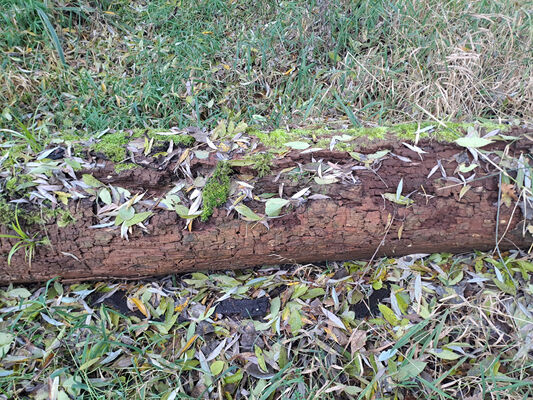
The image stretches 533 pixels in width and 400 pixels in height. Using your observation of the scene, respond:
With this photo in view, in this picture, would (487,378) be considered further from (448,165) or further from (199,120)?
(199,120)

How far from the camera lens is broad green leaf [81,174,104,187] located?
180 centimetres

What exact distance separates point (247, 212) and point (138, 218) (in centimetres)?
49

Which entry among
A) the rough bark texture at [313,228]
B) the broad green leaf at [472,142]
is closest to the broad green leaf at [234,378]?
the rough bark texture at [313,228]

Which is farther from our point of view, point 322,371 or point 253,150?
point 253,150

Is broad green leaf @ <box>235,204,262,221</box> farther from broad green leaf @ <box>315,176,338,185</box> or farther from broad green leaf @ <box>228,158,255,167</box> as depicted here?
broad green leaf @ <box>315,176,338,185</box>

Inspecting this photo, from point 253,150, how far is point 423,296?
1.05 m

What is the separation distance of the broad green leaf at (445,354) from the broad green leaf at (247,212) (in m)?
0.92

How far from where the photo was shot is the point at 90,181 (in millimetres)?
1799

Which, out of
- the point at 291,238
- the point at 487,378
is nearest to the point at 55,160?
the point at 291,238

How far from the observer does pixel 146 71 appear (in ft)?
9.29

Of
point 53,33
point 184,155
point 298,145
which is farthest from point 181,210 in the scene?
point 53,33

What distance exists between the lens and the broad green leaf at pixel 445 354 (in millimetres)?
1609

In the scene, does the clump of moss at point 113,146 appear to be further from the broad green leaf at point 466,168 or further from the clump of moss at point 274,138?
the broad green leaf at point 466,168

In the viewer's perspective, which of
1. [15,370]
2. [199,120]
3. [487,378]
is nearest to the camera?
[487,378]
